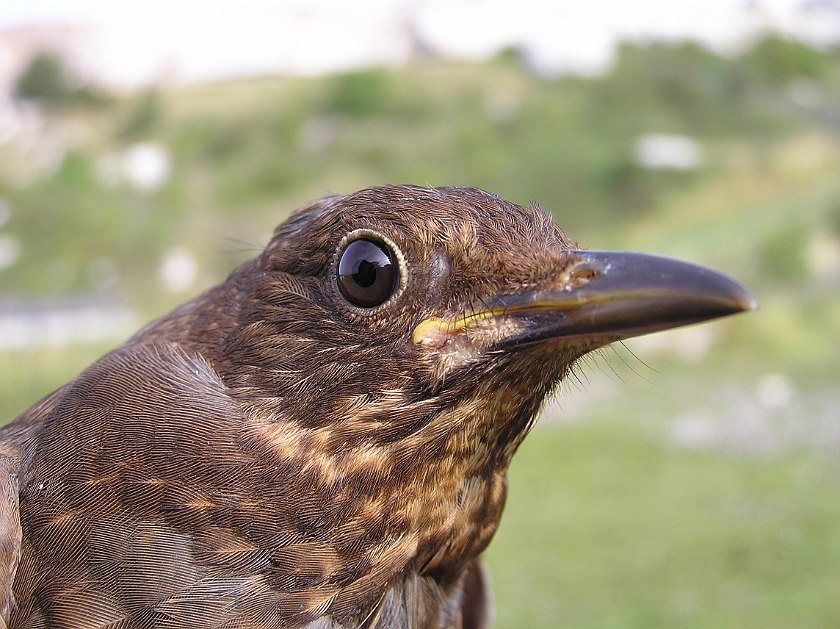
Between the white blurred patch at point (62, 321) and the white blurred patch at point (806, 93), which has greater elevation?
the white blurred patch at point (806, 93)

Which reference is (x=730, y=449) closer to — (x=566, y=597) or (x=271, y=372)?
(x=566, y=597)

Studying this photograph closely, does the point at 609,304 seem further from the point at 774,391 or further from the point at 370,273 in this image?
the point at 774,391

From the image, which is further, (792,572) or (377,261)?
(792,572)

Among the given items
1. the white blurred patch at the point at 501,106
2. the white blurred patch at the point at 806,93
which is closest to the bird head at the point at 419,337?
the white blurred patch at the point at 501,106

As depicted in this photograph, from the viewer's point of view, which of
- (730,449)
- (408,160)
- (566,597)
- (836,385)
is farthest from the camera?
(408,160)

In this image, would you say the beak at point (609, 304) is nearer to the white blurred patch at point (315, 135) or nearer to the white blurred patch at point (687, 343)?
the white blurred patch at point (687, 343)

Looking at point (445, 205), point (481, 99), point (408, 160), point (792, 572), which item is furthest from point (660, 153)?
point (445, 205)
